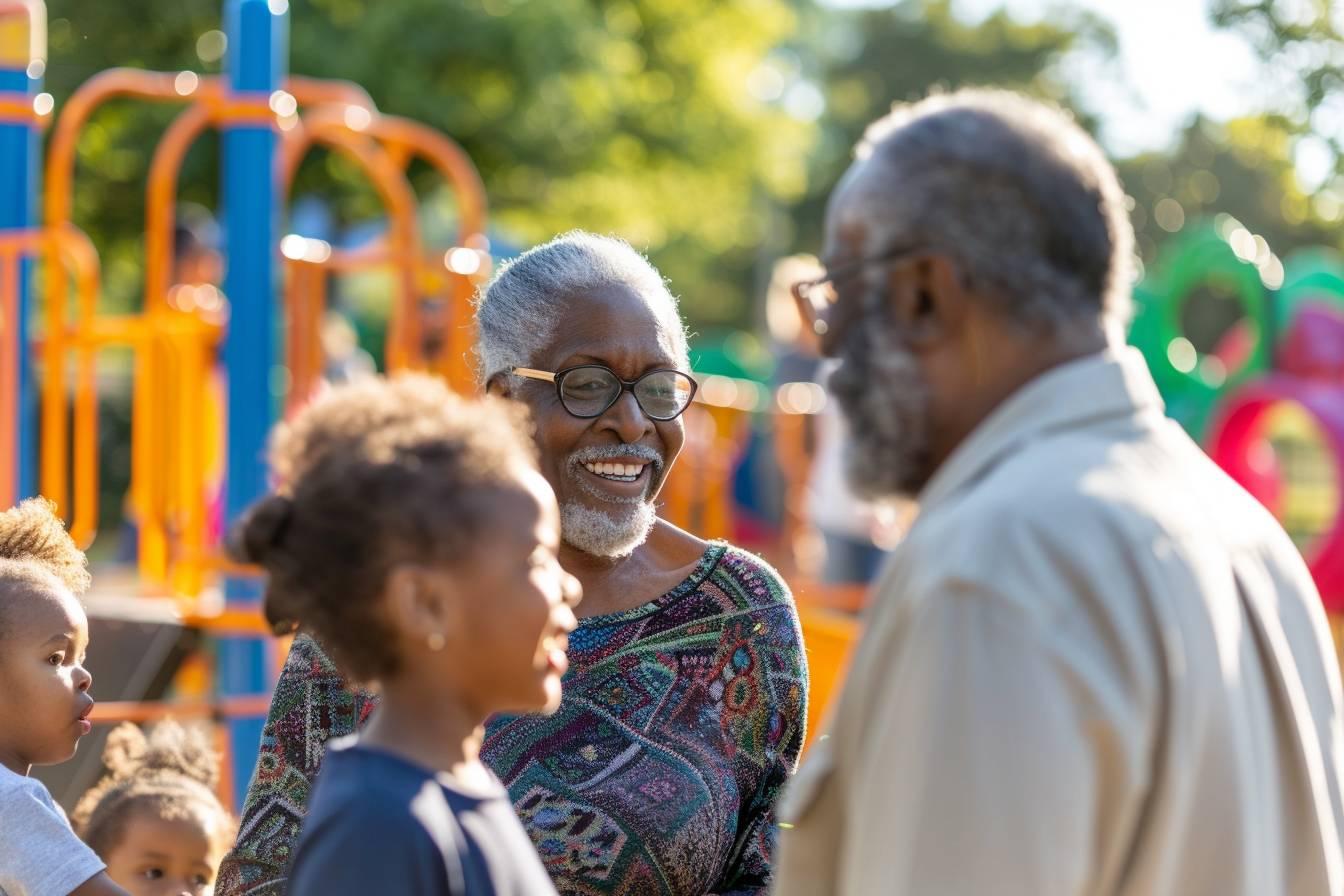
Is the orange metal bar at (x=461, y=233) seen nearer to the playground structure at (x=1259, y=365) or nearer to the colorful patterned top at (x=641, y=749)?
the colorful patterned top at (x=641, y=749)

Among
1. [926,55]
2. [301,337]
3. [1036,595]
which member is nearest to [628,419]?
[1036,595]

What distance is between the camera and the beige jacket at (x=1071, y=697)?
1.53 meters

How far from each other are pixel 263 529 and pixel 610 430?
1226 mm

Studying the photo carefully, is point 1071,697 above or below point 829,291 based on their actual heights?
below

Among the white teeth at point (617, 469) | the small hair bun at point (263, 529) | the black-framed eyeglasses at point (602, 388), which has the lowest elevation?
the white teeth at point (617, 469)

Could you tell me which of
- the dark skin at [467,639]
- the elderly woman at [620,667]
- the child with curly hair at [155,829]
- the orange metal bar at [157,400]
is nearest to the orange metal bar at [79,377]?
the orange metal bar at [157,400]

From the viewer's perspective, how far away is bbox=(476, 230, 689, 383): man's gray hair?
3100 millimetres

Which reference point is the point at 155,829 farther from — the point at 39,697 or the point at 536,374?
the point at 536,374

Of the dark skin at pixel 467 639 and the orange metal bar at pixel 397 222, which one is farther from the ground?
the orange metal bar at pixel 397 222

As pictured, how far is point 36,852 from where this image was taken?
257cm

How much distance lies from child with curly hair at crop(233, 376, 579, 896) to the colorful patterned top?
2.57 feet

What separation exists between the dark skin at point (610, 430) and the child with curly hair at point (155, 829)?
0.89m

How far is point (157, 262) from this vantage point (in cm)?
729

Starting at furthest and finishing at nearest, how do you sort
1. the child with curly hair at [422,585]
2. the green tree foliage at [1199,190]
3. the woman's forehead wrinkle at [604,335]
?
1. the green tree foliage at [1199,190]
2. the woman's forehead wrinkle at [604,335]
3. the child with curly hair at [422,585]
